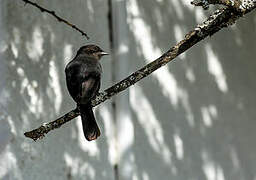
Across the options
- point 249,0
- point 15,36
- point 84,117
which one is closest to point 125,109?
point 15,36

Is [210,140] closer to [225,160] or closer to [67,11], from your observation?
[225,160]

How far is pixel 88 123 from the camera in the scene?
12.3 ft

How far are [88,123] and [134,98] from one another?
2409 mm

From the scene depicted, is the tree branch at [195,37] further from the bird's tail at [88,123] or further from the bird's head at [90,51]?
the bird's head at [90,51]

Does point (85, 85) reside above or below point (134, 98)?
below

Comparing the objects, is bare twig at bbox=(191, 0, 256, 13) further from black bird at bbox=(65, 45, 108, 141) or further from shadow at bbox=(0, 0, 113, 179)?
shadow at bbox=(0, 0, 113, 179)

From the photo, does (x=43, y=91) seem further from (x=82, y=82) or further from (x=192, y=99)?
(x=192, y=99)

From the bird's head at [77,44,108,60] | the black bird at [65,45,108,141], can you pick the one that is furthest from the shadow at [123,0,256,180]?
the black bird at [65,45,108,141]

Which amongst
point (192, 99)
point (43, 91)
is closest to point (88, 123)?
point (43, 91)

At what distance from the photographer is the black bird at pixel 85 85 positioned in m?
3.74

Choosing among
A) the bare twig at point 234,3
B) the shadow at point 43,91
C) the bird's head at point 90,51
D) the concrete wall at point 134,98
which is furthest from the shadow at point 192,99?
the bare twig at point 234,3

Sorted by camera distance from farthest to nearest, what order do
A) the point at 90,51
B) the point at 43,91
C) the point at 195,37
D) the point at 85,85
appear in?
the point at 43,91
the point at 90,51
the point at 85,85
the point at 195,37

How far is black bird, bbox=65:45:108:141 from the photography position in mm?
3736

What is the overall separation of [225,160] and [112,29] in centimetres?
203
